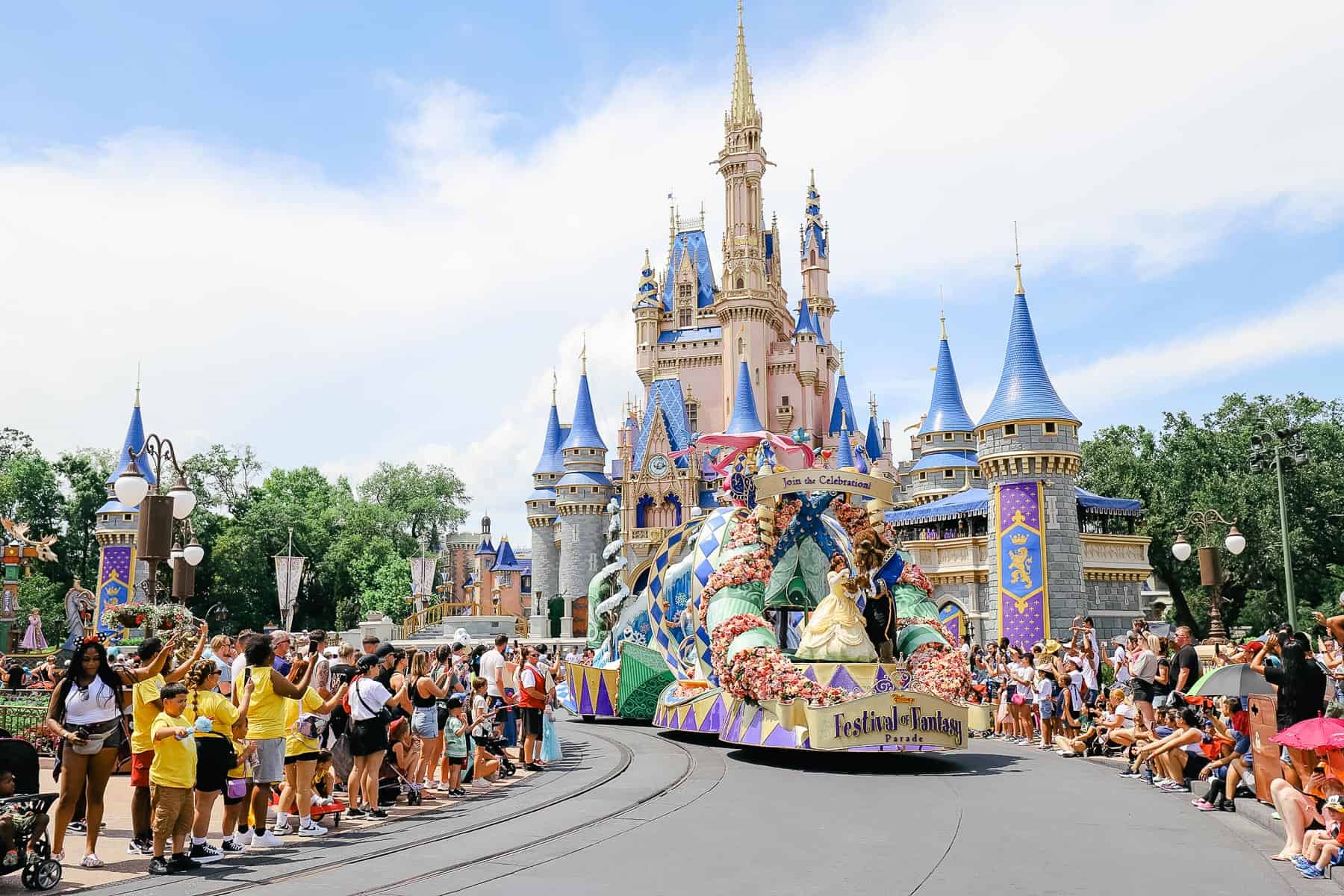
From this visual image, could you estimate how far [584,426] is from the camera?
202 ft

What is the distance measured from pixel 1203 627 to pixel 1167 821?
42.1 m

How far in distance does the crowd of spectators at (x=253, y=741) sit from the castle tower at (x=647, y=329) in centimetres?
5477

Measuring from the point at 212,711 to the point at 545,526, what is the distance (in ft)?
183

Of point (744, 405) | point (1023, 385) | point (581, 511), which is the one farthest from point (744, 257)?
point (1023, 385)

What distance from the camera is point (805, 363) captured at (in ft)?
209

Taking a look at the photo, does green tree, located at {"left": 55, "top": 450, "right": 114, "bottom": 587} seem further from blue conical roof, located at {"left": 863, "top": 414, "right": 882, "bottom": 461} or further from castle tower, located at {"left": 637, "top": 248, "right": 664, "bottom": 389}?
blue conical roof, located at {"left": 863, "top": 414, "right": 882, "bottom": 461}

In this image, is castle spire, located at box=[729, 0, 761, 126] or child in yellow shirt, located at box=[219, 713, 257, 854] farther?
castle spire, located at box=[729, 0, 761, 126]

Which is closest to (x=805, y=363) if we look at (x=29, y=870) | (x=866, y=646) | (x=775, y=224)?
(x=775, y=224)

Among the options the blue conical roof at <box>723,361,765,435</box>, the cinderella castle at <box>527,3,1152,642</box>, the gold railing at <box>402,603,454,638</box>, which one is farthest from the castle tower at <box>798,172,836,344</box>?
the gold railing at <box>402,603,454,638</box>

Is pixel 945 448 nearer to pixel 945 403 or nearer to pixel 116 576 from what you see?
pixel 945 403

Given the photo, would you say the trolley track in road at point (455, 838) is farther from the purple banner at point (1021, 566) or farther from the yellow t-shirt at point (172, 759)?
the purple banner at point (1021, 566)

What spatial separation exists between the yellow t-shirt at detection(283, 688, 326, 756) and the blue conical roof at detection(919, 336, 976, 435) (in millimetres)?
40643

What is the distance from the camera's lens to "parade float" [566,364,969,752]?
1328 centimetres

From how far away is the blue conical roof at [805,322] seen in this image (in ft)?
211
